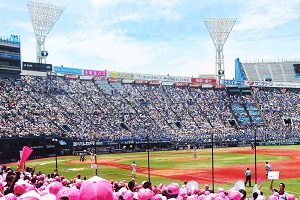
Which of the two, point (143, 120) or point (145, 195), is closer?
point (145, 195)

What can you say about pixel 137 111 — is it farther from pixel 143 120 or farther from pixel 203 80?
pixel 203 80

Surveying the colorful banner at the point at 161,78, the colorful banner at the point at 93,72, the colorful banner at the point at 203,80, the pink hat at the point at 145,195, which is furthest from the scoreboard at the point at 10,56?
the pink hat at the point at 145,195

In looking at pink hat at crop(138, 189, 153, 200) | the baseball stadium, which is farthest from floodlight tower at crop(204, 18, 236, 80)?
pink hat at crop(138, 189, 153, 200)

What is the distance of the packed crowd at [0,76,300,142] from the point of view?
6003cm

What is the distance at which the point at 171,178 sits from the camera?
31906 millimetres

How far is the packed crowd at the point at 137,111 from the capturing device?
197ft

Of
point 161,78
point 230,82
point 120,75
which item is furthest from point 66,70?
point 230,82

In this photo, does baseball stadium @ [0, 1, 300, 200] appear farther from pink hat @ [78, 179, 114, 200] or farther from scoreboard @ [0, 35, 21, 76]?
pink hat @ [78, 179, 114, 200]

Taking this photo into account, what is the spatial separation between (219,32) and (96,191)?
90.8 meters

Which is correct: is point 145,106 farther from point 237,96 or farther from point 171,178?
point 171,178

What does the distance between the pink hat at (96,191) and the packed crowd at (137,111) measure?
48.1 metres

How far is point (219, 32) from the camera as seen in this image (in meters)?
91.6

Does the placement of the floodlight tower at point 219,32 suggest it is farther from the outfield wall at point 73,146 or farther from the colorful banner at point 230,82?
the outfield wall at point 73,146

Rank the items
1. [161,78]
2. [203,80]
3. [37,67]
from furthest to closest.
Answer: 1. [203,80]
2. [161,78]
3. [37,67]
